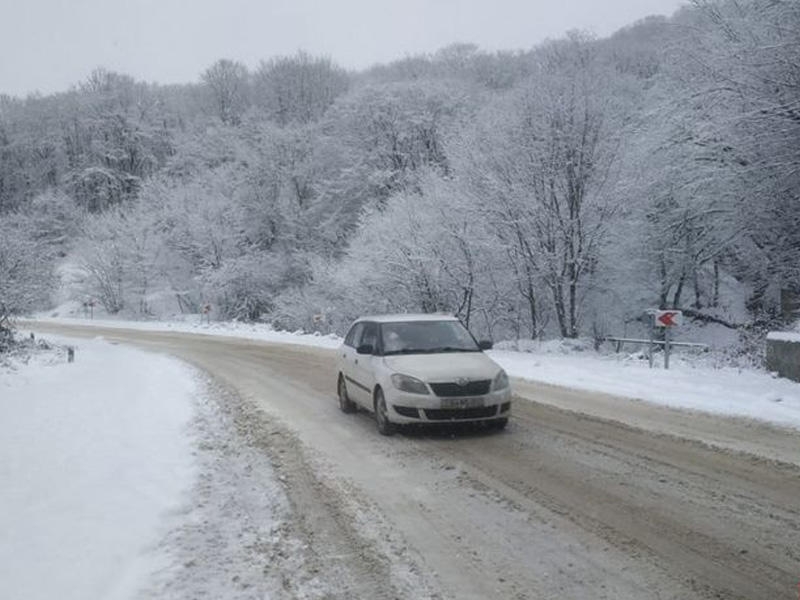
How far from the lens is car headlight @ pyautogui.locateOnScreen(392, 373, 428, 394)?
29.2 feet

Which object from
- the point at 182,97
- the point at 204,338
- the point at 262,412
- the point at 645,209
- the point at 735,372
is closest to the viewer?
the point at 262,412

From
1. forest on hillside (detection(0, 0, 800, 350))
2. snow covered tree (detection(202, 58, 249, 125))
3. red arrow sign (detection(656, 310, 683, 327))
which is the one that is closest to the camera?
red arrow sign (detection(656, 310, 683, 327))

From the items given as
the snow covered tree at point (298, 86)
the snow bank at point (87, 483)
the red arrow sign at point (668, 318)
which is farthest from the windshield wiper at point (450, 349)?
the snow covered tree at point (298, 86)

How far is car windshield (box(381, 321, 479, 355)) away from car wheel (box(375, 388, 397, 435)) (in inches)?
31.7

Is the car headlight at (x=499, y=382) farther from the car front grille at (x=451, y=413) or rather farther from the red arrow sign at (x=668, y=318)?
the red arrow sign at (x=668, y=318)

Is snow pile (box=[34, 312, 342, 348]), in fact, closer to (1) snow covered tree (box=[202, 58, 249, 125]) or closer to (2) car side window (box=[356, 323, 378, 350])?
(2) car side window (box=[356, 323, 378, 350])

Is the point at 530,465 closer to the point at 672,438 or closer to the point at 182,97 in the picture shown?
the point at 672,438

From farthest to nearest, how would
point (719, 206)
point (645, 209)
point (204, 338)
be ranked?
point (204, 338), point (645, 209), point (719, 206)

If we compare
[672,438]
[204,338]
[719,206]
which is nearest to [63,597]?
[672,438]

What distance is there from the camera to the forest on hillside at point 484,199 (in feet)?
62.2

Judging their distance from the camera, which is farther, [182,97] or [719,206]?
[182,97]

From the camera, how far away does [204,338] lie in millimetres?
31188

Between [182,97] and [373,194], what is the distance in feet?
150

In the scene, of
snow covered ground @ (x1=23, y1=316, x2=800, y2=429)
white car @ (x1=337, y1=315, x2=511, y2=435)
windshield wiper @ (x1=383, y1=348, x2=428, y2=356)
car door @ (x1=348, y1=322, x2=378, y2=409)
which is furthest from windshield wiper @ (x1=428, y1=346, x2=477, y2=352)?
snow covered ground @ (x1=23, y1=316, x2=800, y2=429)
